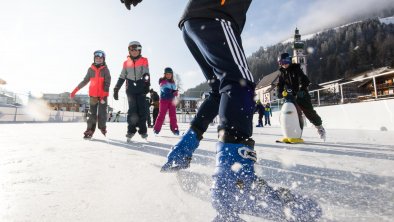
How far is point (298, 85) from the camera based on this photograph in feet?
12.9

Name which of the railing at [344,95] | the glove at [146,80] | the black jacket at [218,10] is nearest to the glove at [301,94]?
the glove at [146,80]

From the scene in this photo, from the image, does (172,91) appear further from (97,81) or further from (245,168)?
(245,168)

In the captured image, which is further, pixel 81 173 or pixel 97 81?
pixel 97 81

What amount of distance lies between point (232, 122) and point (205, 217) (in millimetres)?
370

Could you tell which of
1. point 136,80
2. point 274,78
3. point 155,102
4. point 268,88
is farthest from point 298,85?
point 268,88

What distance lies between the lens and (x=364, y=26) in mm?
108688

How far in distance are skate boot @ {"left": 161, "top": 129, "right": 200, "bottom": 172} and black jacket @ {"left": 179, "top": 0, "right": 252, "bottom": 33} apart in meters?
0.64

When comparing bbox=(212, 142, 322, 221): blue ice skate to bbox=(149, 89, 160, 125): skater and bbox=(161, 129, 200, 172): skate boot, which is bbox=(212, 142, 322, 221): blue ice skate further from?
bbox=(149, 89, 160, 125): skater

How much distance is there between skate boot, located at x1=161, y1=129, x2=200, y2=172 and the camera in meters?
1.39

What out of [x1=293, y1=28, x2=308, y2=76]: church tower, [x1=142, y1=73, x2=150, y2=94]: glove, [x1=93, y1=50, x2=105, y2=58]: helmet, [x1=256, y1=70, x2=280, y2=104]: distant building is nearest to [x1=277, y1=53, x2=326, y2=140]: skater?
[x1=142, y1=73, x2=150, y2=94]: glove

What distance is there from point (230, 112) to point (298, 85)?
323cm

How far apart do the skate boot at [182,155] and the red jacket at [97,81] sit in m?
3.50

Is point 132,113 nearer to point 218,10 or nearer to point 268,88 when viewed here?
point 218,10

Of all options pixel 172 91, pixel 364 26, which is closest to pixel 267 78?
pixel 364 26
